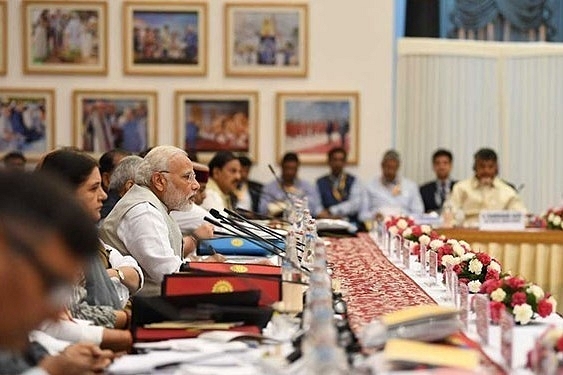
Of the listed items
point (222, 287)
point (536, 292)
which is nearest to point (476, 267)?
point (536, 292)

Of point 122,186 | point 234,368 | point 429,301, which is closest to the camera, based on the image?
point 234,368

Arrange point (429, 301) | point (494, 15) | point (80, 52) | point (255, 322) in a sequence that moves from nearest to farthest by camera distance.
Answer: point (255, 322) < point (429, 301) < point (80, 52) < point (494, 15)

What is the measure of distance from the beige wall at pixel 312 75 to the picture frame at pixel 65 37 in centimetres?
8

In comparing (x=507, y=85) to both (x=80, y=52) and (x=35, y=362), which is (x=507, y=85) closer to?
(x=80, y=52)

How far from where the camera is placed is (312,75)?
35.5 feet

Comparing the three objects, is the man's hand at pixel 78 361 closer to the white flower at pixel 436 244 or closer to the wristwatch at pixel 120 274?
the wristwatch at pixel 120 274

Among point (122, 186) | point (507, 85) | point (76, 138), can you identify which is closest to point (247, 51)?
point (76, 138)

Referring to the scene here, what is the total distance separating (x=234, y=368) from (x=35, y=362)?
527 millimetres

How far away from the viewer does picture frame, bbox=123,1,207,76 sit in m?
10.7

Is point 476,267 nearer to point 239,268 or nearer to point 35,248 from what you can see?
point 239,268

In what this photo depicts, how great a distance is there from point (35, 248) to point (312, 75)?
892cm

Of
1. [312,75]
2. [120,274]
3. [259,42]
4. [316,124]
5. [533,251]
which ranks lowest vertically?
[533,251]

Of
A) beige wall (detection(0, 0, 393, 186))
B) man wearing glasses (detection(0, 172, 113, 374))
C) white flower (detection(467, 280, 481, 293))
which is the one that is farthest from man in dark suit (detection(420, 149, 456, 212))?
man wearing glasses (detection(0, 172, 113, 374))

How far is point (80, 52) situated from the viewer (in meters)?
10.8
